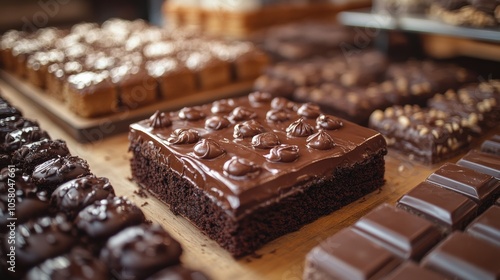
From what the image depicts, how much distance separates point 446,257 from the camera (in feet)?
7.17

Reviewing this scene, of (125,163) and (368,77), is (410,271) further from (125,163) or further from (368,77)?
(368,77)

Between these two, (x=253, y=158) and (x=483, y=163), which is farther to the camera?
(x=483, y=163)

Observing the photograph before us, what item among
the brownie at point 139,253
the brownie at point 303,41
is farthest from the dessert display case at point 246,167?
the brownie at point 303,41

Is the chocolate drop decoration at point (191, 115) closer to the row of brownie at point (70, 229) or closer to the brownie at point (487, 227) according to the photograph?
the row of brownie at point (70, 229)

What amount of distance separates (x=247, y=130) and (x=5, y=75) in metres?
4.41

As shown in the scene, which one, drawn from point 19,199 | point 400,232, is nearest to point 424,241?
point 400,232

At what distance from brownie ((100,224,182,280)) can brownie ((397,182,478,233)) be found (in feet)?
4.66

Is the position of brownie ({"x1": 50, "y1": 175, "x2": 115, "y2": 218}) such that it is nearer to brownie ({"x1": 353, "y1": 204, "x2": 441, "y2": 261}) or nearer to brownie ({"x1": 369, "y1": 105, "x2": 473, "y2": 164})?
brownie ({"x1": 353, "y1": 204, "x2": 441, "y2": 261})

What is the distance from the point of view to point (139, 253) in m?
2.17

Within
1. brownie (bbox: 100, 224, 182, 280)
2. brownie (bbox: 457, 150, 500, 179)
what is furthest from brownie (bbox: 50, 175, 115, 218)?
brownie (bbox: 457, 150, 500, 179)

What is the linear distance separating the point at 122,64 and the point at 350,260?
3861 millimetres

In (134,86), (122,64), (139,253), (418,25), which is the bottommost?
(139,253)

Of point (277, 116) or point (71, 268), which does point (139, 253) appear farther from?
point (277, 116)

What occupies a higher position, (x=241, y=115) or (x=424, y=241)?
(x=241, y=115)
